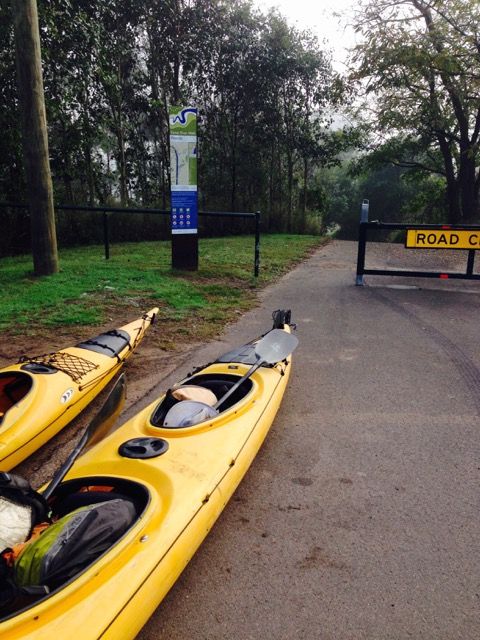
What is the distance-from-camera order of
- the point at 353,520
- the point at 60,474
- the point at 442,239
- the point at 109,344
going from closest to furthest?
the point at 60,474, the point at 353,520, the point at 109,344, the point at 442,239

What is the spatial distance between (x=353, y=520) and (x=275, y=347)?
1.43 metres

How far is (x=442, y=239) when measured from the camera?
6.87 m

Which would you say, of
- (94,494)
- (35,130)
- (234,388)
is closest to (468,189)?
(35,130)

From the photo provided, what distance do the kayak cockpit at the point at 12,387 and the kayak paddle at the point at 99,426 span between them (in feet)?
2.85

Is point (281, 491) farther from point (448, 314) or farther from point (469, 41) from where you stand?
point (469, 41)

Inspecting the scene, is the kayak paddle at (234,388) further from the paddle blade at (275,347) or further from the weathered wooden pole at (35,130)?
the weathered wooden pole at (35,130)

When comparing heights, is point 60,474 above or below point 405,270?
below

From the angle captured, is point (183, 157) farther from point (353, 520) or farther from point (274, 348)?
point (353, 520)

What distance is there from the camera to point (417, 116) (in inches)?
593

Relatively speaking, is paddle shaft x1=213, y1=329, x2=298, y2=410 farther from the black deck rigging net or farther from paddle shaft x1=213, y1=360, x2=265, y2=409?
the black deck rigging net

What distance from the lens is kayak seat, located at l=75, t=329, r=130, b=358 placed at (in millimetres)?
3824

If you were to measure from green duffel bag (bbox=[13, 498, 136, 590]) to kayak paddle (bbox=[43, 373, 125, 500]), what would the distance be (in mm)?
436

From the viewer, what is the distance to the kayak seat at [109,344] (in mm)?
3824

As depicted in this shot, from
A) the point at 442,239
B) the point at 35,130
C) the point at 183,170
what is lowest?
the point at 442,239
